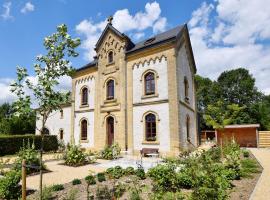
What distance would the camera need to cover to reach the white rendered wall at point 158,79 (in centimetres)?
1669

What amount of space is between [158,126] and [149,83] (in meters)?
3.73

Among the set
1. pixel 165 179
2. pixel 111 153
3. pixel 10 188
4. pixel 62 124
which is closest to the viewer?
pixel 10 188

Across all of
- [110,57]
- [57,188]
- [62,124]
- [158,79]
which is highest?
[110,57]

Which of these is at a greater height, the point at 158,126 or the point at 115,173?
the point at 158,126

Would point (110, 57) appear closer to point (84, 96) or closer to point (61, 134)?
point (84, 96)

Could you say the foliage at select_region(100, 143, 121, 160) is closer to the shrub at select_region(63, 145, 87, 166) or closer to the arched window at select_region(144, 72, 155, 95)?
the shrub at select_region(63, 145, 87, 166)

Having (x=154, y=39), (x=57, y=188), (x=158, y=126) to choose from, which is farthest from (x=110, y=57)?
(x=57, y=188)

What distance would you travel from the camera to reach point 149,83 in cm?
1769

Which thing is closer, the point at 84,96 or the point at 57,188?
the point at 57,188

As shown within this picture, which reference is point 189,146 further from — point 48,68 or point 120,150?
point 48,68

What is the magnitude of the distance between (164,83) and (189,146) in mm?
5755

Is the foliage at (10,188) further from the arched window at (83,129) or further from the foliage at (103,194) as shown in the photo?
the arched window at (83,129)

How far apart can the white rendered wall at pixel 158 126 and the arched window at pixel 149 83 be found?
4.29 feet

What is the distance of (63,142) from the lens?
24328mm
